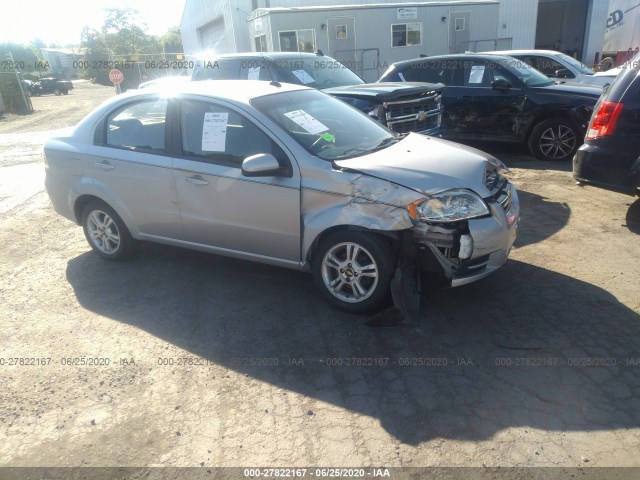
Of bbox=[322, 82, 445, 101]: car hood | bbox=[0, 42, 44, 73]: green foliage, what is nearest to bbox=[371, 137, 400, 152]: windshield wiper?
bbox=[322, 82, 445, 101]: car hood

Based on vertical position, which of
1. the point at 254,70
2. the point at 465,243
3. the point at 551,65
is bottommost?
the point at 465,243

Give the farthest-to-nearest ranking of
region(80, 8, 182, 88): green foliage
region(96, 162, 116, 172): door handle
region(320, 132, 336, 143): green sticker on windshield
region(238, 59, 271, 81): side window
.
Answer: region(80, 8, 182, 88): green foliage → region(238, 59, 271, 81): side window → region(96, 162, 116, 172): door handle → region(320, 132, 336, 143): green sticker on windshield

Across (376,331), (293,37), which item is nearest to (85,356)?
(376,331)

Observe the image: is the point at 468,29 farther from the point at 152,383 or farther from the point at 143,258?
the point at 152,383

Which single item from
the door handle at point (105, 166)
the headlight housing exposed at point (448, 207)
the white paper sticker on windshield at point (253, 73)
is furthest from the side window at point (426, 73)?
the door handle at point (105, 166)

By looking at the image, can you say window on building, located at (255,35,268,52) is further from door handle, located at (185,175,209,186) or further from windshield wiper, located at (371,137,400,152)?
door handle, located at (185,175,209,186)

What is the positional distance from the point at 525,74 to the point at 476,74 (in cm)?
80

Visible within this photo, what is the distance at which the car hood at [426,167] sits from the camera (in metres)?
3.58

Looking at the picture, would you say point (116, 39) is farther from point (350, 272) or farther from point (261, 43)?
point (350, 272)

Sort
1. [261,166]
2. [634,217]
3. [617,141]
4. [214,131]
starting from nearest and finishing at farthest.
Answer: [261,166], [214,131], [617,141], [634,217]

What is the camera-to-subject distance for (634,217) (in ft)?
17.9

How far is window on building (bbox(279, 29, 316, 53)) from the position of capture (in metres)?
19.0

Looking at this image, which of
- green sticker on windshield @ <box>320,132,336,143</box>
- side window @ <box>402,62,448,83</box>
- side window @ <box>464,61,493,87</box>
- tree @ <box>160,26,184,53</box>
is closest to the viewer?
green sticker on windshield @ <box>320,132,336,143</box>

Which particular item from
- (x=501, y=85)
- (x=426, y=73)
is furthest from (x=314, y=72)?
(x=501, y=85)
